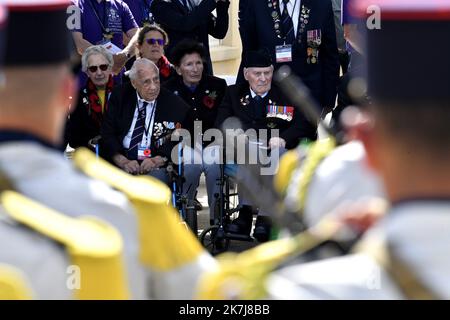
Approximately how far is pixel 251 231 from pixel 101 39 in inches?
84.1

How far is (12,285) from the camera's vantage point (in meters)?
2.03

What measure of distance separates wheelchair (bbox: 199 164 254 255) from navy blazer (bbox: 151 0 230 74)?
163cm

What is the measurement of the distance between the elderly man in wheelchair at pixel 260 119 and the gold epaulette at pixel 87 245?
5462 millimetres

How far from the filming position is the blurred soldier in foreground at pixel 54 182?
2.23m

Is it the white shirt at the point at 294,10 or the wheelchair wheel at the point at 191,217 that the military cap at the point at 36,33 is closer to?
the wheelchair wheel at the point at 191,217

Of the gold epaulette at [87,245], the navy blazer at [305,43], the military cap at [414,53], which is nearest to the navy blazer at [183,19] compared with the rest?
the navy blazer at [305,43]

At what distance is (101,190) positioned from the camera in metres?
2.38

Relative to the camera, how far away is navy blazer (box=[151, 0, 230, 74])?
376 inches

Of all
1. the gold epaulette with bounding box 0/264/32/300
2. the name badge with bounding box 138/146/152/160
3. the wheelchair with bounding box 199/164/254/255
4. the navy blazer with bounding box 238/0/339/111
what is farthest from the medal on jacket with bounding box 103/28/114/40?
the gold epaulette with bounding box 0/264/32/300

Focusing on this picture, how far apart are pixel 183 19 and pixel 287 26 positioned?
3.63 ft

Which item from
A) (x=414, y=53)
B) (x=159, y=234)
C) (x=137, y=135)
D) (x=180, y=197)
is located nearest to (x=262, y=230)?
(x=180, y=197)
